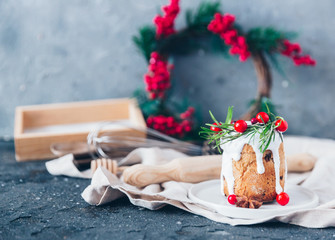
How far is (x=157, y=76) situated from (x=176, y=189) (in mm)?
496

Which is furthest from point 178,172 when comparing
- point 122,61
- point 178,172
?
point 122,61

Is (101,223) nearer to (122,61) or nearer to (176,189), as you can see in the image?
(176,189)

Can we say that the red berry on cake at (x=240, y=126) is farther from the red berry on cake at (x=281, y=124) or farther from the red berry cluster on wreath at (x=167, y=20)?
the red berry cluster on wreath at (x=167, y=20)

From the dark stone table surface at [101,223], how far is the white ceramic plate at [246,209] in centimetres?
2

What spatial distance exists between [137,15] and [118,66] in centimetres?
16

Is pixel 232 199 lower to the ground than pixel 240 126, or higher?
lower

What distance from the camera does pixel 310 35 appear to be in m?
1.31

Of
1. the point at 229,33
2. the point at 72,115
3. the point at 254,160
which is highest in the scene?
the point at 229,33

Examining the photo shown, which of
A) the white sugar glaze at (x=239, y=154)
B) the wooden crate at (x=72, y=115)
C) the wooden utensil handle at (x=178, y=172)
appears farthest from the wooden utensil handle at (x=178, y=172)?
the wooden crate at (x=72, y=115)

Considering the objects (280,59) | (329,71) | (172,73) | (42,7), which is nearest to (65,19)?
(42,7)

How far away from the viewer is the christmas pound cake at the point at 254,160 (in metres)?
0.70

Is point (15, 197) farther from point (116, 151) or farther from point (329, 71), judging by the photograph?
point (329, 71)

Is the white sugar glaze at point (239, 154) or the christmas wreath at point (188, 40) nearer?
the white sugar glaze at point (239, 154)

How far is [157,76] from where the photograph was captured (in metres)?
1.21
